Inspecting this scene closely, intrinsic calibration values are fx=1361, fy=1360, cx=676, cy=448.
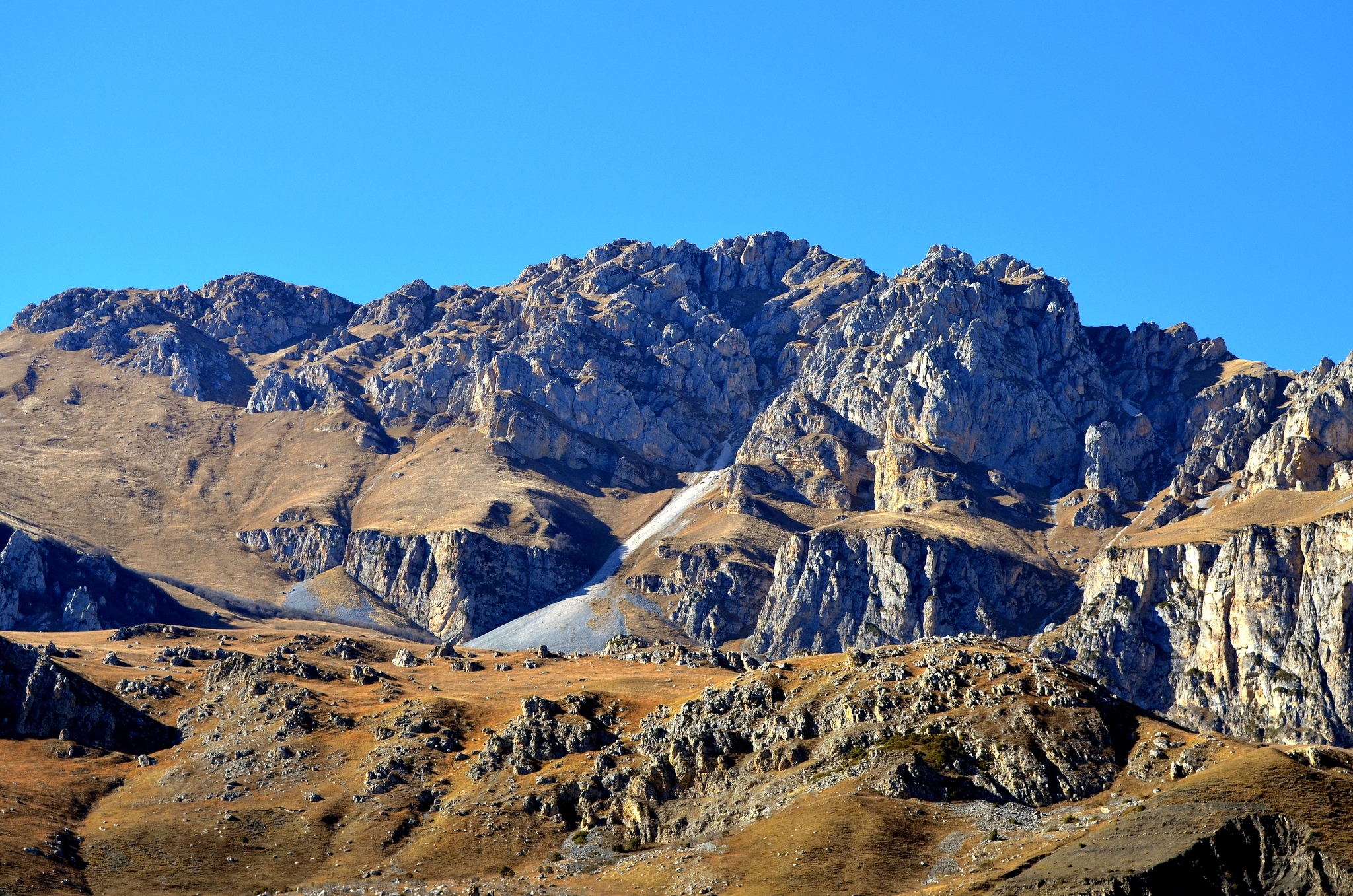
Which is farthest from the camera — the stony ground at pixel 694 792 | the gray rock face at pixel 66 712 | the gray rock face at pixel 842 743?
the gray rock face at pixel 66 712

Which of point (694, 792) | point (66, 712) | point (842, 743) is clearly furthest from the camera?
point (66, 712)

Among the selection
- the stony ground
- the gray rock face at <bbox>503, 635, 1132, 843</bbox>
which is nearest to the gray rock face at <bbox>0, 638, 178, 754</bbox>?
the stony ground

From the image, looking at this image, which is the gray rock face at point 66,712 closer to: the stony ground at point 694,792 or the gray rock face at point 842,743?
the stony ground at point 694,792

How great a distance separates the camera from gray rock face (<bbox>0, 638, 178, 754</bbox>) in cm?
16988

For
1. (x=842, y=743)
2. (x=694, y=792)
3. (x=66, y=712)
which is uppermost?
(x=66, y=712)

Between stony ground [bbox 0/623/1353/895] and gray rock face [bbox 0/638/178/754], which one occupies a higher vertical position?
gray rock face [bbox 0/638/178/754]

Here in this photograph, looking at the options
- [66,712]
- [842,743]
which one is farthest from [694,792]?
[66,712]

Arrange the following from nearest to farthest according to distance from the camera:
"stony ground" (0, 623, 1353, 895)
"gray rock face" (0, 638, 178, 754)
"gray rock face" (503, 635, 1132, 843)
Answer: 1. "stony ground" (0, 623, 1353, 895)
2. "gray rock face" (503, 635, 1132, 843)
3. "gray rock face" (0, 638, 178, 754)

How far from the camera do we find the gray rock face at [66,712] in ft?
557

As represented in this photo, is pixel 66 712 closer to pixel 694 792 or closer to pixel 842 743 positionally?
pixel 694 792

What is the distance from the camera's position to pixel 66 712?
172 meters

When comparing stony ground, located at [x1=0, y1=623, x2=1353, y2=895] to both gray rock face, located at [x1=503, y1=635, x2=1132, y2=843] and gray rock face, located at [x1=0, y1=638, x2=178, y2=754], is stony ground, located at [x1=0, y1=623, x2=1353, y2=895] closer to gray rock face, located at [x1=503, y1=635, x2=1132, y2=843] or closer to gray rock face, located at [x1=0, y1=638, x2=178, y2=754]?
gray rock face, located at [x1=503, y1=635, x2=1132, y2=843]

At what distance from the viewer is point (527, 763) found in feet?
488

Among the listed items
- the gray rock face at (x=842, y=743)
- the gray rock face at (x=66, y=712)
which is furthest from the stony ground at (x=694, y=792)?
the gray rock face at (x=66, y=712)
